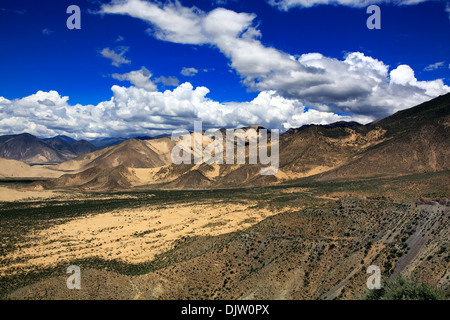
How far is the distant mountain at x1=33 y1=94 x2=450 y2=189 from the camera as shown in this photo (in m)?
92.6

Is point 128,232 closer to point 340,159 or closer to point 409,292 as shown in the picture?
point 409,292

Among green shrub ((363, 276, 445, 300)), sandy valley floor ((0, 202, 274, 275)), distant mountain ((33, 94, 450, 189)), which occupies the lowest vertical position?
sandy valley floor ((0, 202, 274, 275))

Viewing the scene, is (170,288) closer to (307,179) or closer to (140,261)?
(140,261)

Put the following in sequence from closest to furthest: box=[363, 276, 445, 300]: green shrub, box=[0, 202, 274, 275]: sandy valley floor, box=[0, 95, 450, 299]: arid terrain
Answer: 1. box=[363, 276, 445, 300]: green shrub
2. box=[0, 95, 450, 299]: arid terrain
3. box=[0, 202, 274, 275]: sandy valley floor

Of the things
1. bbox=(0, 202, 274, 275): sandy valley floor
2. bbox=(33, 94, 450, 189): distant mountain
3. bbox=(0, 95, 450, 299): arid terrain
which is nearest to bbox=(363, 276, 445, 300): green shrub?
bbox=(0, 95, 450, 299): arid terrain

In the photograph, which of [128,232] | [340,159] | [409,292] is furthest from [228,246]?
[340,159]

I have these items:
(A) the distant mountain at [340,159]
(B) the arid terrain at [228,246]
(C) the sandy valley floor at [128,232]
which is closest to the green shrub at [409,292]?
(B) the arid terrain at [228,246]

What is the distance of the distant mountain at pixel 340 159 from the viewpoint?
92.6 meters

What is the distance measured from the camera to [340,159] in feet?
372

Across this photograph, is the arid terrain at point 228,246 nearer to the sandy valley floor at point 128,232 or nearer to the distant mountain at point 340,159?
the sandy valley floor at point 128,232

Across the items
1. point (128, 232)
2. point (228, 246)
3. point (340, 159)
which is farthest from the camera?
point (340, 159)

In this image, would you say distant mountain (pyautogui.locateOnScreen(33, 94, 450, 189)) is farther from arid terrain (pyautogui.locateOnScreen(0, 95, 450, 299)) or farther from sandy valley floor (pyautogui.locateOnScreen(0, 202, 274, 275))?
sandy valley floor (pyautogui.locateOnScreen(0, 202, 274, 275))

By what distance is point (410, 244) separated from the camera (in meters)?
22.2
